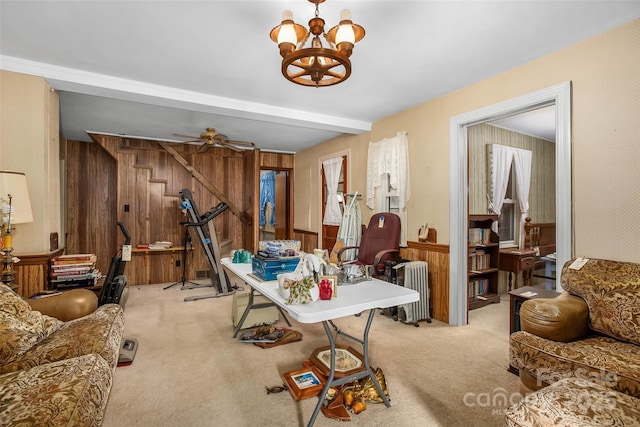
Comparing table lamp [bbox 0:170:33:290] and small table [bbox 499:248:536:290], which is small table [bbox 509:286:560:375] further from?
table lamp [bbox 0:170:33:290]

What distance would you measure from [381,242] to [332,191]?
1.73 m

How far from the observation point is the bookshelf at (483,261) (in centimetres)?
420

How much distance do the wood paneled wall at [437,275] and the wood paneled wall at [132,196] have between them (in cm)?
336

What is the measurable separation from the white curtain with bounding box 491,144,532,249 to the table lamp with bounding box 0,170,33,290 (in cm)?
517

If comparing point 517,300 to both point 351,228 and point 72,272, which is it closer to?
point 351,228

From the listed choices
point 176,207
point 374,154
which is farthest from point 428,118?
point 176,207

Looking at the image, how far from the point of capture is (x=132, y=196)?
5.32m

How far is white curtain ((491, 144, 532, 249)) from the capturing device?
455 cm

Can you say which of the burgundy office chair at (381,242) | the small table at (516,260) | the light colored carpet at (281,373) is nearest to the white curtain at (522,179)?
the small table at (516,260)

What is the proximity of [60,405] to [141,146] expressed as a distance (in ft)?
16.6

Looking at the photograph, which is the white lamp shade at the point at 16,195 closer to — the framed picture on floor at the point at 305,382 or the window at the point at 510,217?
the framed picture on floor at the point at 305,382

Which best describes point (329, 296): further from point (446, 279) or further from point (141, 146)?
point (141, 146)

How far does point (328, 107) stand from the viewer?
387 centimetres

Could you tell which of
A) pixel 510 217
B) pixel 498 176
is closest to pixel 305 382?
pixel 498 176
